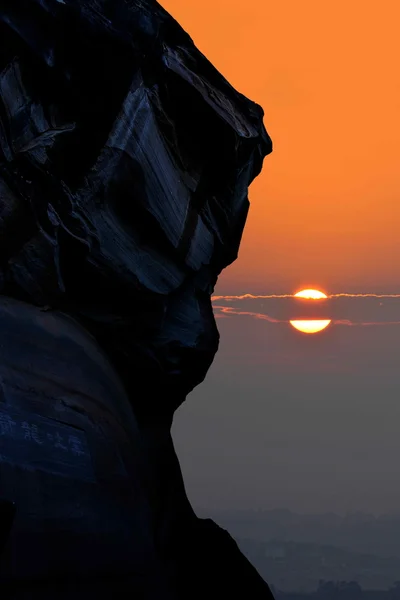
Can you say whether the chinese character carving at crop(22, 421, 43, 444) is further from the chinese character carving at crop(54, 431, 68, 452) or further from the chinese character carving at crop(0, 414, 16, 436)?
the chinese character carving at crop(54, 431, 68, 452)

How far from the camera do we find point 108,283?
22031 millimetres

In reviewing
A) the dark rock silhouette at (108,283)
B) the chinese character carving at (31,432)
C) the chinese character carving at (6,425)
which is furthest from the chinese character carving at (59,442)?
the chinese character carving at (6,425)

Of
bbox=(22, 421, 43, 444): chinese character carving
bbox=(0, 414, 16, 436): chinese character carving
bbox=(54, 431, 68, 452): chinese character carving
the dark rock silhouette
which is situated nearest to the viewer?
bbox=(0, 414, 16, 436): chinese character carving

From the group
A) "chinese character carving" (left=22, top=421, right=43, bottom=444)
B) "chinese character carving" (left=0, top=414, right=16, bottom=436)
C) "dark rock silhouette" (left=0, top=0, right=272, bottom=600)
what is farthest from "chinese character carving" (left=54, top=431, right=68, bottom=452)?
"chinese character carving" (left=0, top=414, right=16, bottom=436)

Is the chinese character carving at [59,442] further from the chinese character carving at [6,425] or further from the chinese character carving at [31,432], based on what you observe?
the chinese character carving at [6,425]

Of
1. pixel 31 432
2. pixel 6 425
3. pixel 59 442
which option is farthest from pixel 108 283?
pixel 6 425

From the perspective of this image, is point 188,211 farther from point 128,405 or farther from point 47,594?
point 47,594

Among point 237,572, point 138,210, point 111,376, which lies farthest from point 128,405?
point 237,572

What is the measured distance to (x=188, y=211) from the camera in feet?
79.7

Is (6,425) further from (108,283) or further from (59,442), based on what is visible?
(108,283)

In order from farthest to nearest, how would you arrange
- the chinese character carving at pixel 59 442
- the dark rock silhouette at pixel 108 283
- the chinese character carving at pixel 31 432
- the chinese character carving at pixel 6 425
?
the chinese character carving at pixel 59 442, the dark rock silhouette at pixel 108 283, the chinese character carving at pixel 31 432, the chinese character carving at pixel 6 425

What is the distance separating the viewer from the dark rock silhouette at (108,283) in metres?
17.6

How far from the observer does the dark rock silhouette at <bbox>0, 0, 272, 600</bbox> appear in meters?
17.6

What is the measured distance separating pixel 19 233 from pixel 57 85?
404 cm
